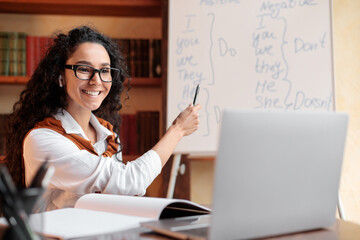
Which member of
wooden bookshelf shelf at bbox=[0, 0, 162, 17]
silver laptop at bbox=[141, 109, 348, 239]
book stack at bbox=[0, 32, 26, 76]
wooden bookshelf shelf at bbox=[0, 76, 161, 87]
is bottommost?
silver laptop at bbox=[141, 109, 348, 239]

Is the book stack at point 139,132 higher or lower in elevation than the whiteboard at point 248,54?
lower

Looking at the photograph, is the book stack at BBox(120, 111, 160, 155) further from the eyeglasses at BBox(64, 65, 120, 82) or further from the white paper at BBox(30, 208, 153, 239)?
the white paper at BBox(30, 208, 153, 239)

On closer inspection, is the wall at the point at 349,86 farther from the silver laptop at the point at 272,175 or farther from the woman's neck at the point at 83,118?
the silver laptop at the point at 272,175

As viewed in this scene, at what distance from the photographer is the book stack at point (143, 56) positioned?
7.18 ft

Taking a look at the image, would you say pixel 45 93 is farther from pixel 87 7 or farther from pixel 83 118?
pixel 87 7

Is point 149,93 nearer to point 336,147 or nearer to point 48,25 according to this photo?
point 48,25

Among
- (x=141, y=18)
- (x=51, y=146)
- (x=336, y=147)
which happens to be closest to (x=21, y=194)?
(x=336, y=147)

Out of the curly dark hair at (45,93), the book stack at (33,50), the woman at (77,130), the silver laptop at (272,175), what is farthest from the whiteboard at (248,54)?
the silver laptop at (272,175)

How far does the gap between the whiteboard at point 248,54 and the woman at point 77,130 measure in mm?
448

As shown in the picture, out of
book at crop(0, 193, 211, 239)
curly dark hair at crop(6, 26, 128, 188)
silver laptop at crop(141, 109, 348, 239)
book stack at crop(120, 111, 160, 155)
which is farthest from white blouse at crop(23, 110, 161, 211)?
book stack at crop(120, 111, 160, 155)

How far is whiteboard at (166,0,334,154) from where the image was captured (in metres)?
1.97

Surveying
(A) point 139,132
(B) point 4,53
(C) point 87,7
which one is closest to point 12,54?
(B) point 4,53

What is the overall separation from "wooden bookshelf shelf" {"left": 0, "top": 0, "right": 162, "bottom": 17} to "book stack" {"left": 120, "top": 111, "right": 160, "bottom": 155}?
56 cm

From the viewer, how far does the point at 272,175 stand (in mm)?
595
